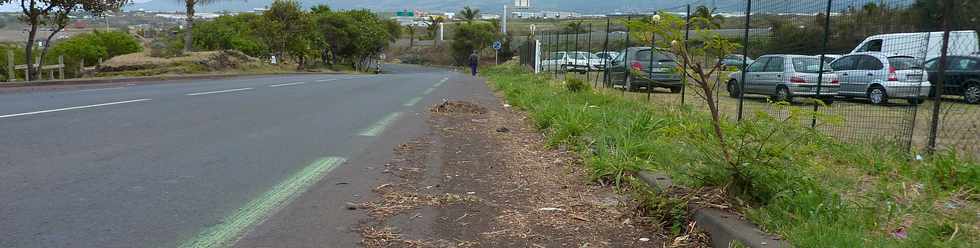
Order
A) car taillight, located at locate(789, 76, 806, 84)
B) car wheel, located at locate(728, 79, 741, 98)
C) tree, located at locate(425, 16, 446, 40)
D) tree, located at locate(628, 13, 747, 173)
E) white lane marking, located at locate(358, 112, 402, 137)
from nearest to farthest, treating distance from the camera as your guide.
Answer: tree, located at locate(628, 13, 747, 173)
white lane marking, located at locate(358, 112, 402, 137)
car taillight, located at locate(789, 76, 806, 84)
car wheel, located at locate(728, 79, 741, 98)
tree, located at locate(425, 16, 446, 40)

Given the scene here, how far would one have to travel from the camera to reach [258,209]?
4426 mm

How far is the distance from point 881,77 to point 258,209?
321 inches

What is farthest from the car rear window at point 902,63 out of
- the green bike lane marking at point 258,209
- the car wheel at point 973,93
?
the green bike lane marking at point 258,209

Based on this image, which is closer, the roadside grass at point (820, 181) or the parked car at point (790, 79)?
the roadside grass at point (820, 181)

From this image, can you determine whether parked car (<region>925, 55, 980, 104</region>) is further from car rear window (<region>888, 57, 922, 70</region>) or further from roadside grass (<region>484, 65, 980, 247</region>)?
roadside grass (<region>484, 65, 980, 247</region>)

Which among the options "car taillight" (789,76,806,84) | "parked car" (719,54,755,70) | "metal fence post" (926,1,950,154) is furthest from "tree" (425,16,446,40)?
"metal fence post" (926,1,950,154)

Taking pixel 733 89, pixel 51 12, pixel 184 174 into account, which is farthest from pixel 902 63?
pixel 51 12

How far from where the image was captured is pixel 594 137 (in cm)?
719

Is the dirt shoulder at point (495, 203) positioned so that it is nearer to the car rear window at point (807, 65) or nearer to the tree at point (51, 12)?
the car rear window at point (807, 65)

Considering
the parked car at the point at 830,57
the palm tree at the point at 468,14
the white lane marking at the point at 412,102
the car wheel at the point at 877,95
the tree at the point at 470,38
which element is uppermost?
the palm tree at the point at 468,14

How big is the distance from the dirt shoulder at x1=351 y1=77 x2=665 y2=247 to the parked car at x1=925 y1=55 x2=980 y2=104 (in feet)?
12.3

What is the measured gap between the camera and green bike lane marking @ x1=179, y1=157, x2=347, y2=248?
148 inches

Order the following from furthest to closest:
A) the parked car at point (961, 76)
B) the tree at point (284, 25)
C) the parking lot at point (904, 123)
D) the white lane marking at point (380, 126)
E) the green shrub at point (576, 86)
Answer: the tree at point (284, 25) → the green shrub at point (576, 86) → the white lane marking at point (380, 126) → the parked car at point (961, 76) → the parking lot at point (904, 123)

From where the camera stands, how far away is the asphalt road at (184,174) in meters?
3.90
